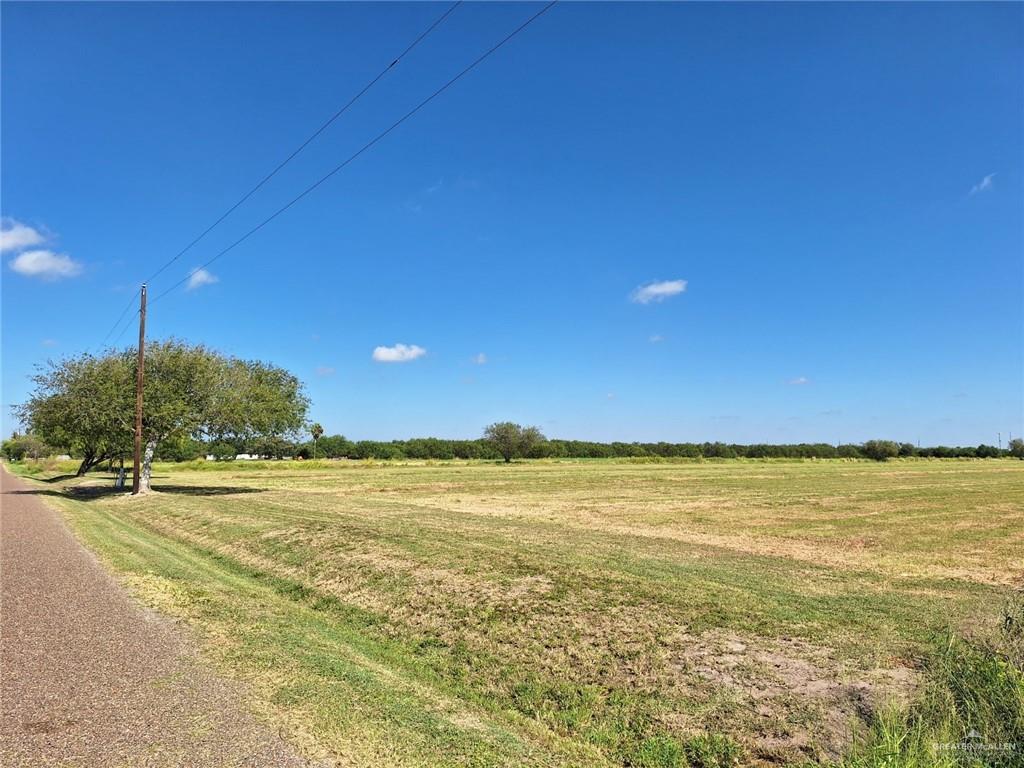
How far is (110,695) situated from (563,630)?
534 centimetres

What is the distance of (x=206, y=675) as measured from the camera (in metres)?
7.23

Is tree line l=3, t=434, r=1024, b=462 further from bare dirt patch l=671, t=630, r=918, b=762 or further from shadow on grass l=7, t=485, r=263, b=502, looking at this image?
bare dirt patch l=671, t=630, r=918, b=762

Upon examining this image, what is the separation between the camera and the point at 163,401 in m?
35.3

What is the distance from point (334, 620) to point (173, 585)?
3640 millimetres

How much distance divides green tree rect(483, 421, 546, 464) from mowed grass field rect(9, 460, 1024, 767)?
129 meters

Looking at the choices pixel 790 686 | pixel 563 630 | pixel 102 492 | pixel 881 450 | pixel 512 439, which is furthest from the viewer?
pixel 881 450

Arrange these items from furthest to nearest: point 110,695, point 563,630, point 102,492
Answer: point 102,492
point 563,630
point 110,695

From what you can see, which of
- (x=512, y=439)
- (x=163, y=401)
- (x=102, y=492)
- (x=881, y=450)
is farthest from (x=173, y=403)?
(x=881, y=450)

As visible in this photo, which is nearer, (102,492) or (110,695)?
(110,695)

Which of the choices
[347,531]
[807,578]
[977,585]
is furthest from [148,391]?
[977,585]

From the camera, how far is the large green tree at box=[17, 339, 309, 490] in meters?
34.9

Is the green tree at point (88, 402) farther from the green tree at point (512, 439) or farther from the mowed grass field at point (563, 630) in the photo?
the green tree at point (512, 439)

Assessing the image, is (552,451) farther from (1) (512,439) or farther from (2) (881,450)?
(2) (881,450)

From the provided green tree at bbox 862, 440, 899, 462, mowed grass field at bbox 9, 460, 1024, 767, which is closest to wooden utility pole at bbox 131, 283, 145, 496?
mowed grass field at bbox 9, 460, 1024, 767
